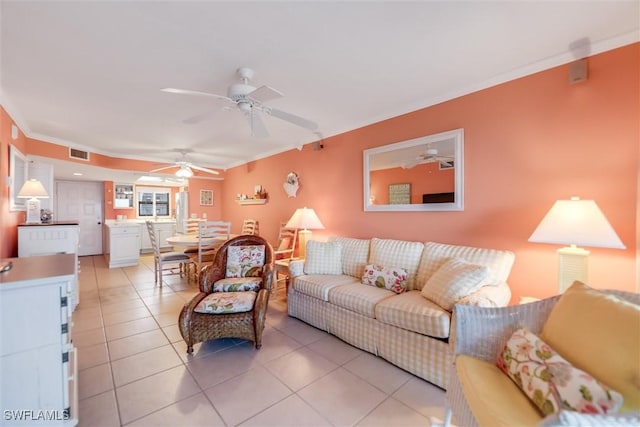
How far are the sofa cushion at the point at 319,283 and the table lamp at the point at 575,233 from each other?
1690 mm

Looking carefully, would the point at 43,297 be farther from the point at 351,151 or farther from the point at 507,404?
the point at 351,151

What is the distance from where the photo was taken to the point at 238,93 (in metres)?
2.09

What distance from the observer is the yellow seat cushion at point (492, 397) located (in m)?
1.01

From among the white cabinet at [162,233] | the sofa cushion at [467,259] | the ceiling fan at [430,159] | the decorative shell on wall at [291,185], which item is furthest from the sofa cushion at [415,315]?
the white cabinet at [162,233]

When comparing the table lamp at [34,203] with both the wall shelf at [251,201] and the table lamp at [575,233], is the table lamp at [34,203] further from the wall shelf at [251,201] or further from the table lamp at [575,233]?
the table lamp at [575,233]

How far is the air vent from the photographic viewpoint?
183 inches

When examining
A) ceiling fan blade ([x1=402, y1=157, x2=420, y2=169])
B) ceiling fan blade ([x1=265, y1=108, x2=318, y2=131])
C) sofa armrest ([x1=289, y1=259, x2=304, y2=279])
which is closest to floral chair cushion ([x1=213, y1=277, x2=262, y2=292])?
sofa armrest ([x1=289, y1=259, x2=304, y2=279])

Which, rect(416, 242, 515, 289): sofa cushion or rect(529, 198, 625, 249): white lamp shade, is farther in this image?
rect(416, 242, 515, 289): sofa cushion

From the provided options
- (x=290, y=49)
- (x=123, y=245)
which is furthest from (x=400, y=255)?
(x=123, y=245)

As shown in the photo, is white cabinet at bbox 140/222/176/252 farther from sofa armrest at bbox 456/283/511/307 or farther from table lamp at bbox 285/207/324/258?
sofa armrest at bbox 456/283/511/307

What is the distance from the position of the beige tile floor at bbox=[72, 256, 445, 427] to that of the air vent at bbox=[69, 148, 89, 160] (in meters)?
3.29

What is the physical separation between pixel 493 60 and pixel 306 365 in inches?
114

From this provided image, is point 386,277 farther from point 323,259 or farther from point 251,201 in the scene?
point 251,201

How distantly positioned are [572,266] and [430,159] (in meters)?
1.47
